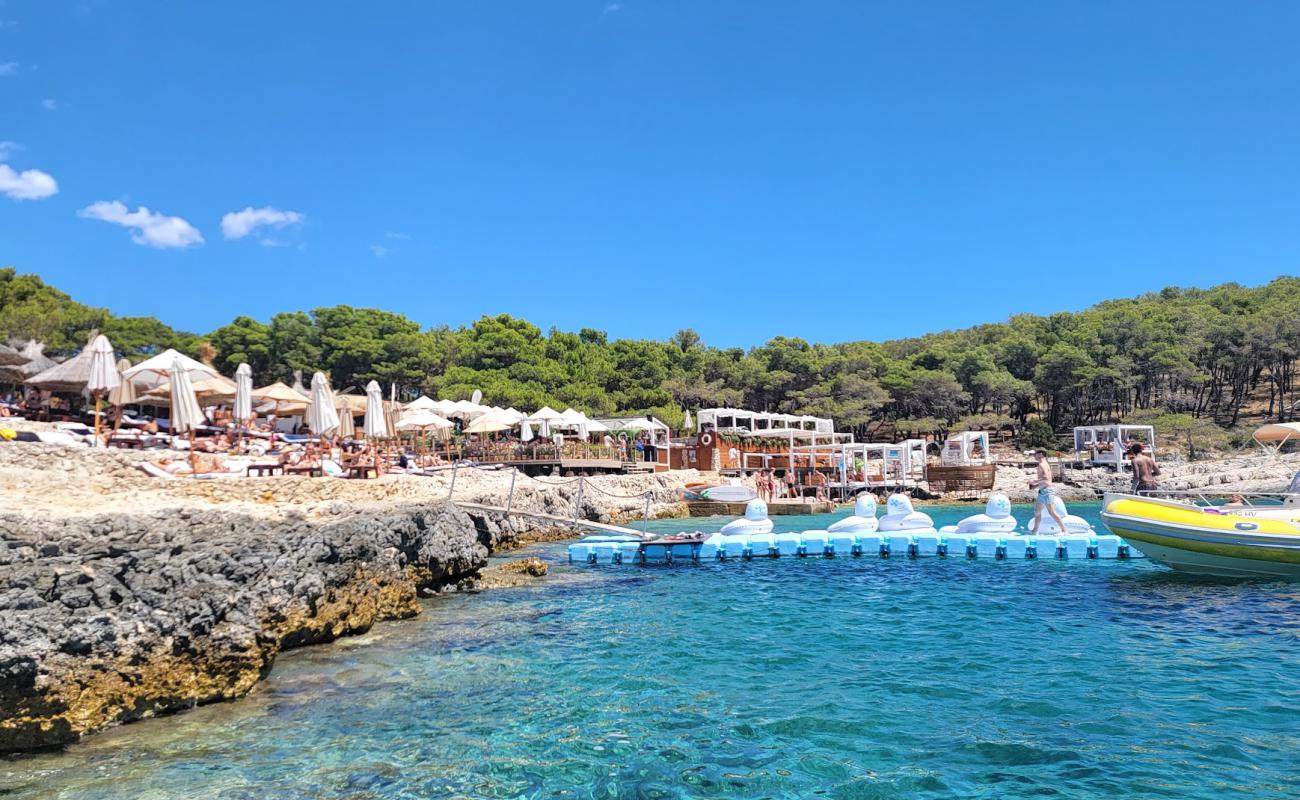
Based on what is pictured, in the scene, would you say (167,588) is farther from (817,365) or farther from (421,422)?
(817,365)

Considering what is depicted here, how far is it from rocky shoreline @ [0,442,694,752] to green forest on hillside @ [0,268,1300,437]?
99.4 ft

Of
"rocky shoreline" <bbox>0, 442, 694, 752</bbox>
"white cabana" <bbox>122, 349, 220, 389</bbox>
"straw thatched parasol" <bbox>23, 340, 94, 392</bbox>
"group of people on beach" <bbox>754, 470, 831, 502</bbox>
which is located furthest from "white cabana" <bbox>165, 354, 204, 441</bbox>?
"group of people on beach" <bbox>754, 470, 831, 502</bbox>

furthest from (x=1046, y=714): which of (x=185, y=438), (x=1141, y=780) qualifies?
(x=185, y=438)

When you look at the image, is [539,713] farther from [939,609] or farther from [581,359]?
[581,359]

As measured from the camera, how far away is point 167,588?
6.39 meters

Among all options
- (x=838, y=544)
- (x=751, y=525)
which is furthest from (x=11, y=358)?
(x=838, y=544)

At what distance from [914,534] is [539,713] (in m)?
11.4

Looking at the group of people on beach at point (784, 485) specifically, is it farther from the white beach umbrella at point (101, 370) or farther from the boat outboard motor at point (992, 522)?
the white beach umbrella at point (101, 370)

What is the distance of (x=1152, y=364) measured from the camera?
1954 inches

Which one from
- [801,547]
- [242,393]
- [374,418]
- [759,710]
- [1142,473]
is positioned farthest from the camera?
[374,418]

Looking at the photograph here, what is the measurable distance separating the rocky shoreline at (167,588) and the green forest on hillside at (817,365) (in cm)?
3028

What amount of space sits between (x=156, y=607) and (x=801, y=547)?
12.1 meters

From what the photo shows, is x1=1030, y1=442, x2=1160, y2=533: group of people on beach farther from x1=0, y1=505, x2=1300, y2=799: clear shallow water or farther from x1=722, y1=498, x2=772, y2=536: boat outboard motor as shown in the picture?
x1=722, y1=498, x2=772, y2=536: boat outboard motor

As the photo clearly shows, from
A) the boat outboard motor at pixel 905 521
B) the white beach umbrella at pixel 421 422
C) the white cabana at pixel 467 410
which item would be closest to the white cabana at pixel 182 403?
the white beach umbrella at pixel 421 422
